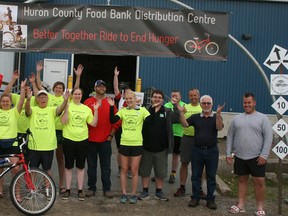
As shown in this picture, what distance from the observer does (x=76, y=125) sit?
6.75 m

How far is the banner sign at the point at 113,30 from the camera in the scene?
7258 millimetres

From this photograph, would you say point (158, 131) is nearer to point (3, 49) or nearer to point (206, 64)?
point (3, 49)

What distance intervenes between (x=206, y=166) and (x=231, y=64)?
28.5 ft

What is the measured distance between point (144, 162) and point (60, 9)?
3001 millimetres

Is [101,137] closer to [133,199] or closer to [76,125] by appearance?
[76,125]

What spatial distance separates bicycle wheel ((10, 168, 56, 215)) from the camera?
595 cm

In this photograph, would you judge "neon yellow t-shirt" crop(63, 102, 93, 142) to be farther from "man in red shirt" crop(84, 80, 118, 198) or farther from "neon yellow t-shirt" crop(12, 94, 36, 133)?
"neon yellow t-shirt" crop(12, 94, 36, 133)

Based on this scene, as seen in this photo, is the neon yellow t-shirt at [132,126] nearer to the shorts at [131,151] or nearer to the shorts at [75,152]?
the shorts at [131,151]

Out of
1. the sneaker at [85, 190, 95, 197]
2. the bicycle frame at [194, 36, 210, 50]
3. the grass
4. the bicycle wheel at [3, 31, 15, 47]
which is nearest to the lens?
the sneaker at [85, 190, 95, 197]

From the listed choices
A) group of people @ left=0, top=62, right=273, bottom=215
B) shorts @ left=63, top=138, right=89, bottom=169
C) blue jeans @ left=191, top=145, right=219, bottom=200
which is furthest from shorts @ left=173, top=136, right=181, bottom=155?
shorts @ left=63, top=138, right=89, bottom=169

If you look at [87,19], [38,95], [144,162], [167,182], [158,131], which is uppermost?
[87,19]

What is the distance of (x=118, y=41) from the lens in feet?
24.2

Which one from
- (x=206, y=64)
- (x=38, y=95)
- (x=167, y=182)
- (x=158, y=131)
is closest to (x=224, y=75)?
(x=206, y=64)

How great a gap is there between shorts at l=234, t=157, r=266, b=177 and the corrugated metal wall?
8.18 meters
